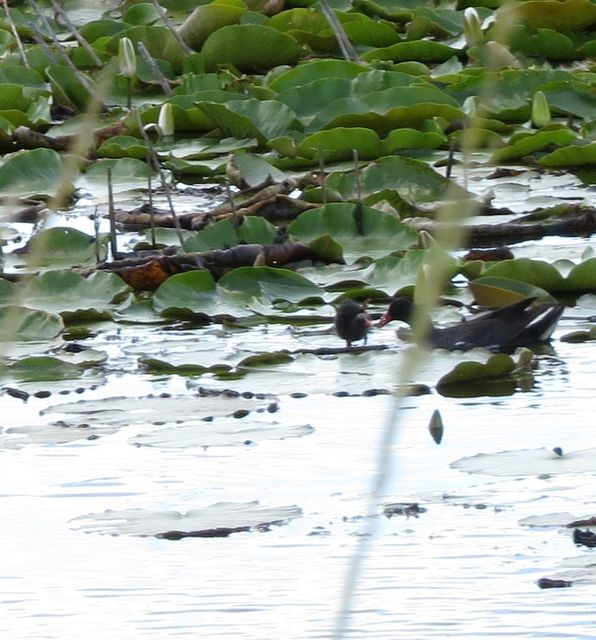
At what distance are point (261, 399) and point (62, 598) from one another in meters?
1.15

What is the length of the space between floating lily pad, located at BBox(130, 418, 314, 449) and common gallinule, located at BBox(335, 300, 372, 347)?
66 centimetres

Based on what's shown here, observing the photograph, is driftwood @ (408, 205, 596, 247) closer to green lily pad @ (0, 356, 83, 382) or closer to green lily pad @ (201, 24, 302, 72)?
green lily pad @ (0, 356, 83, 382)

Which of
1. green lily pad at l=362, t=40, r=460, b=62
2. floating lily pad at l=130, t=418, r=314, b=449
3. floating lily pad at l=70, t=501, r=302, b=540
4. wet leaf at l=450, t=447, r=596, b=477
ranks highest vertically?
floating lily pad at l=70, t=501, r=302, b=540

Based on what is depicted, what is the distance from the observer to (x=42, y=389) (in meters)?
3.70

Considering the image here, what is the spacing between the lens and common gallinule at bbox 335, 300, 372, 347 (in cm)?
387

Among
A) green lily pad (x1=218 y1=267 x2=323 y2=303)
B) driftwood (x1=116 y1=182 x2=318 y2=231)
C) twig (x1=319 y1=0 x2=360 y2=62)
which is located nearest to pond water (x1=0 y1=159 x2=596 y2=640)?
green lily pad (x1=218 y1=267 x2=323 y2=303)

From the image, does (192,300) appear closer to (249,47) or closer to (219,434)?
(219,434)

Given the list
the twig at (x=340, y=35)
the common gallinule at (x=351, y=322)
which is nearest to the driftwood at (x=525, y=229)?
the common gallinule at (x=351, y=322)

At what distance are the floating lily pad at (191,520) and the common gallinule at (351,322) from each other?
1.18 meters

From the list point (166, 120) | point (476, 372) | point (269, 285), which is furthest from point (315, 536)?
point (166, 120)

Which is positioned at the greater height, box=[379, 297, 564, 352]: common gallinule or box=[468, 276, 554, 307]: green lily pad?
box=[379, 297, 564, 352]: common gallinule

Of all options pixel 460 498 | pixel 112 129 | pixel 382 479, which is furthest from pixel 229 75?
pixel 382 479

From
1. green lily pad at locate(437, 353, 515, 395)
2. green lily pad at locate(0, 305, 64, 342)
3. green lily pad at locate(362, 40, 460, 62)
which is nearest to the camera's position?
green lily pad at locate(437, 353, 515, 395)

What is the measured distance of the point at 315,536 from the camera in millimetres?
2600
